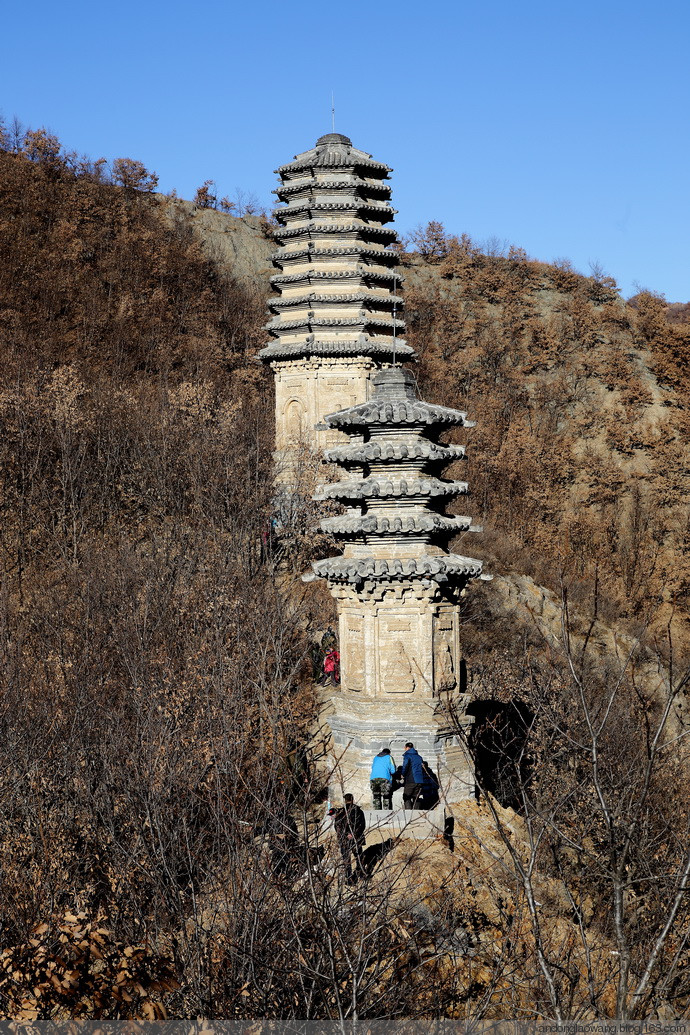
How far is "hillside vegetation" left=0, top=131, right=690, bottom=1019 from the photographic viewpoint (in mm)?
7102

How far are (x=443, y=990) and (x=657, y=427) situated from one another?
107 feet

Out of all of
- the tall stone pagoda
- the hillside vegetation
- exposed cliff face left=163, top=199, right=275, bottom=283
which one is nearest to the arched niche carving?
the tall stone pagoda

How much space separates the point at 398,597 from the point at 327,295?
568 inches

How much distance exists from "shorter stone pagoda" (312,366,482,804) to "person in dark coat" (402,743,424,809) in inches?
30.6

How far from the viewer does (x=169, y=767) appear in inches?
460

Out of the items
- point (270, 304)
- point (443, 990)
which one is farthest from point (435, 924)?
point (270, 304)

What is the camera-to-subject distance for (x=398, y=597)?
13180mm

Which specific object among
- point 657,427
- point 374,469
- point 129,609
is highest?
point 657,427

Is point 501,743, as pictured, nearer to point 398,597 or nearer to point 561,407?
point 398,597

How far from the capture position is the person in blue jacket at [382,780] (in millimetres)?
12195

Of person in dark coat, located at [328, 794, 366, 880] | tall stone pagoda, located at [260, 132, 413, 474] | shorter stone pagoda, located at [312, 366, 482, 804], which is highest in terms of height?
tall stone pagoda, located at [260, 132, 413, 474]

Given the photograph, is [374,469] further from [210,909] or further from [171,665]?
[210,909]

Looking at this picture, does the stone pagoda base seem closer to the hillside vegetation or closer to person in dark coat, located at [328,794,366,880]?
the hillside vegetation

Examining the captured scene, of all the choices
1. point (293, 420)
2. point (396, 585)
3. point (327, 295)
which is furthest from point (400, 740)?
point (327, 295)
